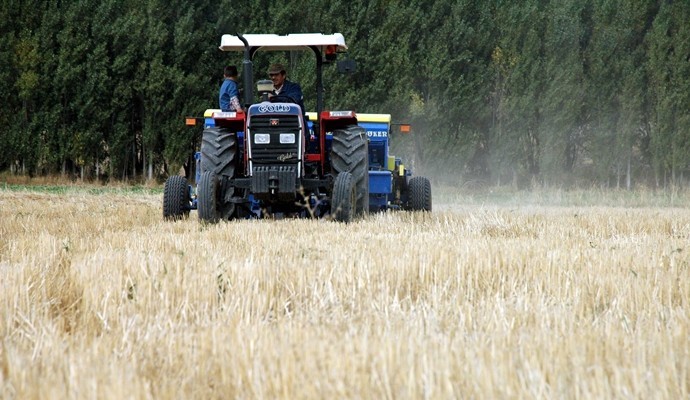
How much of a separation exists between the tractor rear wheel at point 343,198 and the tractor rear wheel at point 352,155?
1.41 ft

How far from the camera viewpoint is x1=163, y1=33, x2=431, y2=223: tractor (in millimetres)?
8883

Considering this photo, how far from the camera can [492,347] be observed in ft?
9.12

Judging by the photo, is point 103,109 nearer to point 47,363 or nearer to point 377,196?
point 377,196

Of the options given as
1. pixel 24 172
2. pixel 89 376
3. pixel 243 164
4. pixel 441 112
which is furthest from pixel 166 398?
pixel 441 112

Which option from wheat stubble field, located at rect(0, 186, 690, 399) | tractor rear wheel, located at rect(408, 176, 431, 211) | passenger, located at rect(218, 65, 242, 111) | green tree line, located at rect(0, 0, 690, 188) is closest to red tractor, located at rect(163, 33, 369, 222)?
passenger, located at rect(218, 65, 242, 111)

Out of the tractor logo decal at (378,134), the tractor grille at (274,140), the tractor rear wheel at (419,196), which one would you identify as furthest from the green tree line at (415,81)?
the tractor grille at (274,140)

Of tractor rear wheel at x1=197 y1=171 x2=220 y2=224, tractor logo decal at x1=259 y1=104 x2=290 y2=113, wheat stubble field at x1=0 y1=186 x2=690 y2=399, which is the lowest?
wheat stubble field at x1=0 y1=186 x2=690 y2=399

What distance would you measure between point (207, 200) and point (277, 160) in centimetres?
82

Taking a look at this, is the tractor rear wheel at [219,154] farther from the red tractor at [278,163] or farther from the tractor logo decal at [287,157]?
the tractor logo decal at [287,157]

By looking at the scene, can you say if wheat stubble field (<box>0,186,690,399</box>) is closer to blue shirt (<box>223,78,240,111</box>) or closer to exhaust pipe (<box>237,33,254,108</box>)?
exhaust pipe (<box>237,33,254,108</box>)

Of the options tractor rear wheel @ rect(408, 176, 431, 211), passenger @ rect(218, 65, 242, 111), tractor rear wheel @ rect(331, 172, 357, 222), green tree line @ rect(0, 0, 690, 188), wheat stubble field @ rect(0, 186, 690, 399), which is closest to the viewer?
wheat stubble field @ rect(0, 186, 690, 399)

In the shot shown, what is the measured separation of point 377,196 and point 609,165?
18.0m

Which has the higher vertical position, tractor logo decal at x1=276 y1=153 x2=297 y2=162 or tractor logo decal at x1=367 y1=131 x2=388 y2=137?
tractor logo decal at x1=367 y1=131 x2=388 y2=137

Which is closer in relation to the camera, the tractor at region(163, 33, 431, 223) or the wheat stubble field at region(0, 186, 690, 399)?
the wheat stubble field at region(0, 186, 690, 399)
